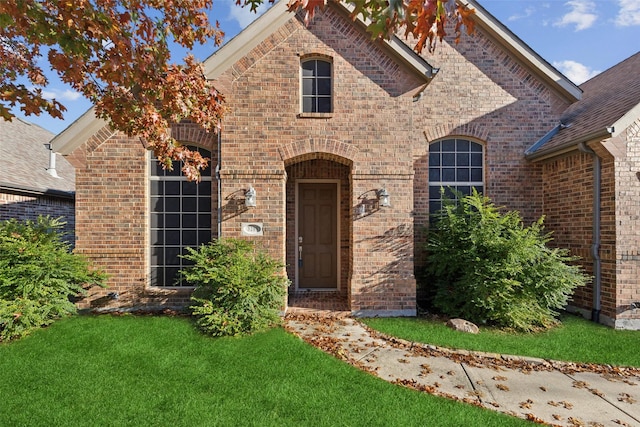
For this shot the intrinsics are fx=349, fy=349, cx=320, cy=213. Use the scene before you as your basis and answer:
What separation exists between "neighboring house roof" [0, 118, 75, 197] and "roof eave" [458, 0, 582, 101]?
12.9m

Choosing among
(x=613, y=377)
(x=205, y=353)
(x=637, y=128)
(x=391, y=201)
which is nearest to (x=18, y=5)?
(x=205, y=353)

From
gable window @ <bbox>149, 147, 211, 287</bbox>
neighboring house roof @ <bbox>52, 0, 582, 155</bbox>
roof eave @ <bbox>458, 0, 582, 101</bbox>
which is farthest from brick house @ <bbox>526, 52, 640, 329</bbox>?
gable window @ <bbox>149, 147, 211, 287</bbox>

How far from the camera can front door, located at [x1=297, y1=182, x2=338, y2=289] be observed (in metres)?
8.66

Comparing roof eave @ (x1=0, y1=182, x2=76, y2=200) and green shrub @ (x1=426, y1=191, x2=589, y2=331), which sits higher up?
roof eave @ (x1=0, y1=182, x2=76, y2=200)

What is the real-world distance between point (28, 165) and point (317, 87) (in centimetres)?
1100

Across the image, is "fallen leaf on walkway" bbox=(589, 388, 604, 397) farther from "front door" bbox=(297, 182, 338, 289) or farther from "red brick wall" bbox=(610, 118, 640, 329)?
"front door" bbox=(297, 182, 338, 289)

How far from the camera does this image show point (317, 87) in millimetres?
7219

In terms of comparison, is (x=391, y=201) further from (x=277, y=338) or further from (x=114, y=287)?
(x=114, y=287)

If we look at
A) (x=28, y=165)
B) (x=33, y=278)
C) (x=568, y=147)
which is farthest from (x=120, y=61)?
(x=28, y=165)

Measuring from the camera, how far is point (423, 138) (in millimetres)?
8352

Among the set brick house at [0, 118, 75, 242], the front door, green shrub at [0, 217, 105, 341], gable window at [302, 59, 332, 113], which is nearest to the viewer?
green shrub at [0, 217, 105, 341]

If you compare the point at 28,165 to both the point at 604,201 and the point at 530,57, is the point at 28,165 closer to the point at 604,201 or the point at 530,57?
the point at 530,57

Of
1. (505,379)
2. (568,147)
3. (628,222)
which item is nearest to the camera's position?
(505,379)

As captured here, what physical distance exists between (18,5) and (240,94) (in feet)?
12.6
